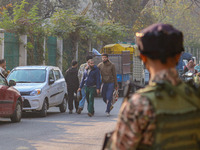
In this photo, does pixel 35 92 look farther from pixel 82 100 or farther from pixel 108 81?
pixel 108 81

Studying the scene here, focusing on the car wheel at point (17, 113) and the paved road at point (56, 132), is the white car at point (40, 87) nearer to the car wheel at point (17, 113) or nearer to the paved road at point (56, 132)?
the paved road at point (56, 132)

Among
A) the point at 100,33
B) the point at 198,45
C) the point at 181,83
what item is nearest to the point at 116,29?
the point at 100,33

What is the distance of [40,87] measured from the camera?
15258 millimetres

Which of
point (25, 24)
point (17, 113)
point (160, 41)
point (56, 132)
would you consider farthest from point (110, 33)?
point (160, 41)

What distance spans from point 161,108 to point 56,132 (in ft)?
29.3

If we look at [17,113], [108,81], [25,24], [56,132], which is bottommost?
[56,132]

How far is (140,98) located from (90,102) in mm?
12544

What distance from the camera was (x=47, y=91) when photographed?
51.1 feet

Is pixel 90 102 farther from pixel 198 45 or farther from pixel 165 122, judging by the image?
pixel 198 45

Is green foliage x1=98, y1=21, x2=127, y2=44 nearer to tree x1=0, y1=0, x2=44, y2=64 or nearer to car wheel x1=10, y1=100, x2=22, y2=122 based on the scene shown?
tree x1=0, y1=0, x2=44, y2=64

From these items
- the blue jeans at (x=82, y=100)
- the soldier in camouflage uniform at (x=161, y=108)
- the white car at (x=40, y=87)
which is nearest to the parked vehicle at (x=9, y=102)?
the white car at (x=40, y=87)

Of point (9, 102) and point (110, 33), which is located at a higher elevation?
point (110, 33)

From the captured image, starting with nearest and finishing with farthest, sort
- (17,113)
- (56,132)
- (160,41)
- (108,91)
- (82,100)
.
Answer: (160,41), (56,132), (17,113), (108,91), (82,100)

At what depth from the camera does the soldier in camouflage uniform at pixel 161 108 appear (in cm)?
255
